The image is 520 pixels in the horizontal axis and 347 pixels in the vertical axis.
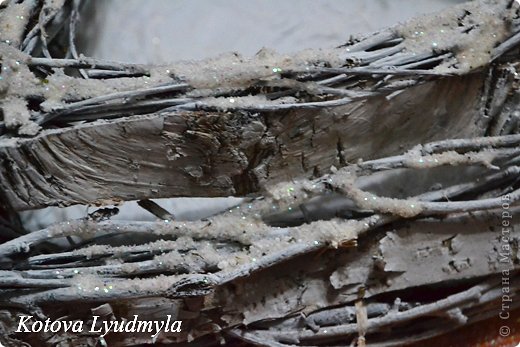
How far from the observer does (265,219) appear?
0.69 meters

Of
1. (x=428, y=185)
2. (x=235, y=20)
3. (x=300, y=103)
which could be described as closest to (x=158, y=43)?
(x=235, y=20)

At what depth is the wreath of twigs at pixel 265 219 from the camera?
2.03ft

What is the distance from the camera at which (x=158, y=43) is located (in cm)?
74

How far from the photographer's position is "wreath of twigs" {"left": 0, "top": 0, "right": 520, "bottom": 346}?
62 cm

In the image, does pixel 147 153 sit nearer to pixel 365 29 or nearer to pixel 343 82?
pixel 343 82

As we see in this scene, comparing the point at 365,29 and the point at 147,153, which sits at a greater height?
the point at 365,29

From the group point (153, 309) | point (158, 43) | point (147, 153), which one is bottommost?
point (153, 309)

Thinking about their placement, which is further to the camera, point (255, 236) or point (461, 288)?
point (461, 288)

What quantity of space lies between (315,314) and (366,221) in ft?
0.39

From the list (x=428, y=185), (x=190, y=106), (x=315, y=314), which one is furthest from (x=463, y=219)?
(x=190, y=106)

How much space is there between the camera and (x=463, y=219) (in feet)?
2.37

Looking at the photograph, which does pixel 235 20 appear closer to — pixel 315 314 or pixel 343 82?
pixel 343 82

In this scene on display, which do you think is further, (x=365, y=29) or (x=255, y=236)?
(x=365, y=29)

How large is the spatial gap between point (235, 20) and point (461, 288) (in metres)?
0.40
